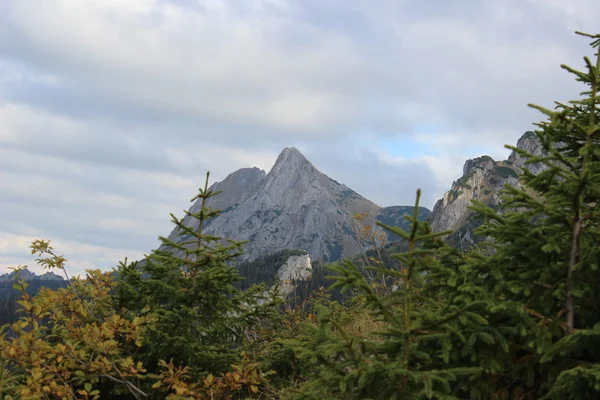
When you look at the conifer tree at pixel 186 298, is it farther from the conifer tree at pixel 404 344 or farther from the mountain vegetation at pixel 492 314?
the conifer tree at pixel 404 344

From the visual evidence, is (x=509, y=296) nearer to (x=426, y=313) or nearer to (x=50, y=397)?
(x=426, y=313)

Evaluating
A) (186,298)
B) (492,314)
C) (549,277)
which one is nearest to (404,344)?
(492,314)

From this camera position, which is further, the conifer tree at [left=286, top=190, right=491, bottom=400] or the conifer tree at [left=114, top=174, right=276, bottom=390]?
the conifer tree at [left=114, top=174, right=276, bottom=390]

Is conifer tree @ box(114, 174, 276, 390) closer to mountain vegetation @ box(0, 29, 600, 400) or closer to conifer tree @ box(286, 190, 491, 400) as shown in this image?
mountain vegetation @ box(0, 29, 600, 400)

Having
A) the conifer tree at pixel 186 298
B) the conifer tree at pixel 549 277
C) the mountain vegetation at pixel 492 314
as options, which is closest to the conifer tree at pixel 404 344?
the mountain vegetation at pixel 492 314

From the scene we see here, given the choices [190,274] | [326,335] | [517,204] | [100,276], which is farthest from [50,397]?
[517,204]

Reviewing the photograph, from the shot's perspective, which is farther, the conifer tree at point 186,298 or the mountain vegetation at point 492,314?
the conifer tree at point 186,298

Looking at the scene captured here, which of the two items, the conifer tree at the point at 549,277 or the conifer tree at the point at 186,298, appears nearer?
the conifer tree at the point at 549,277

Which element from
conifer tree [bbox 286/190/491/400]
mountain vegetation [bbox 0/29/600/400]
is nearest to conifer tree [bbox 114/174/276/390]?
mountain vegetation [bbox 0/29/600/400]

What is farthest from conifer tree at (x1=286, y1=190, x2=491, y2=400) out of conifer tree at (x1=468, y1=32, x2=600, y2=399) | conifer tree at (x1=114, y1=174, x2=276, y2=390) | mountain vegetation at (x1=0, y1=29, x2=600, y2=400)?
conifer tree at (x1=114, y1=174, x2=276, y2=390)

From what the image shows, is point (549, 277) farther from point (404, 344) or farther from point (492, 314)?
point (404, 344)

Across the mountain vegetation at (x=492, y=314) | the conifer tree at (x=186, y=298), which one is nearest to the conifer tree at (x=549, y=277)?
the mountain vegetation at (x=492, y=314)

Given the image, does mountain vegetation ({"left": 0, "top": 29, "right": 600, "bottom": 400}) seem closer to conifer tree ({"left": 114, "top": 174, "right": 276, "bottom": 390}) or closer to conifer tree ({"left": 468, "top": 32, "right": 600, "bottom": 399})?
conifer tree ({"left": 468, "top": 32, "right": 600, "bottom": 399})

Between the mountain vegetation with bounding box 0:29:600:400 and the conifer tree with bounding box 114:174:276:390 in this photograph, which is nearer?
the mountain vegetation with bounding box 0:29:600:400
